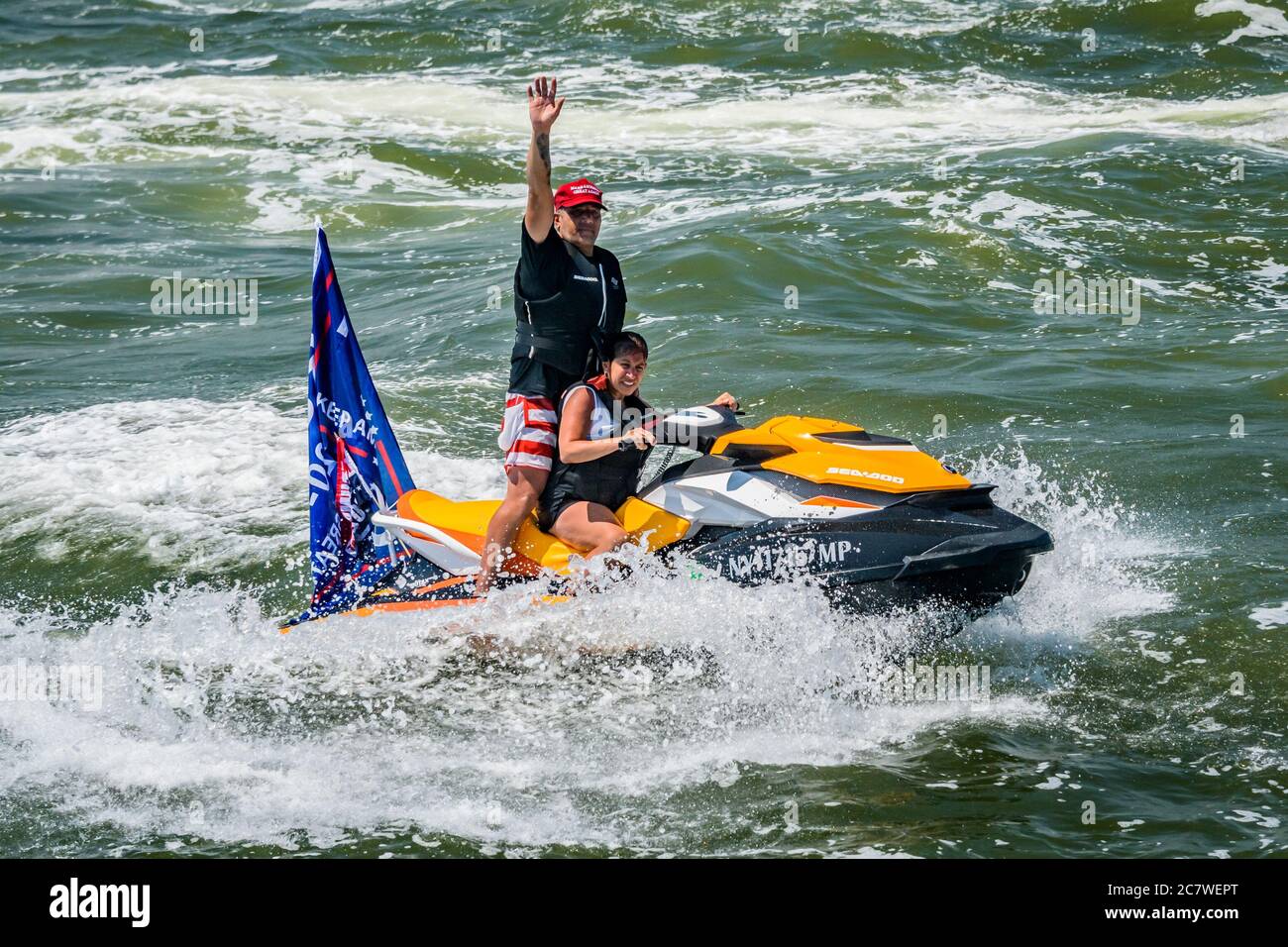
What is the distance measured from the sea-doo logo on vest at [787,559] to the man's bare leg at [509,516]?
2.87 feet

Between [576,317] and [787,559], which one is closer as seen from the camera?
[787,559]

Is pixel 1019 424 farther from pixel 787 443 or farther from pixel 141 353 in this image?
pixel 141 353

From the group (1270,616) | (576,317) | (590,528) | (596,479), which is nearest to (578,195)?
(576,317)

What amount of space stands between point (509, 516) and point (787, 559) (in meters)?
1.19

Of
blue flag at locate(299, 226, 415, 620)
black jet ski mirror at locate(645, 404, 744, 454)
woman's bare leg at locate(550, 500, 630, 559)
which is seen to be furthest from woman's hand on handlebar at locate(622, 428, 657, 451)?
blue flag at locate(299, 226, 415, 620)

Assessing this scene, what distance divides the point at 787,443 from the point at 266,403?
5.74 metres

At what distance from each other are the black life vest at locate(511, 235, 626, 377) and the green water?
99cm

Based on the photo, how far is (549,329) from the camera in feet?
18.8

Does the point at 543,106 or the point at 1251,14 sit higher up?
the point at 1251,14

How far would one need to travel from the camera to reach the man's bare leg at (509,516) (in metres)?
5.80

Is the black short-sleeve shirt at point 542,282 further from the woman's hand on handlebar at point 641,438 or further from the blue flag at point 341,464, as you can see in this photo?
the blue flag at point 341,464

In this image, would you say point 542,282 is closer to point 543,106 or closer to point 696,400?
point 543,106

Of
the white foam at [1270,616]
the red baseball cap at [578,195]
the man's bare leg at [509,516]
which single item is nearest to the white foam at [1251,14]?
the white foam at [1270,616]
